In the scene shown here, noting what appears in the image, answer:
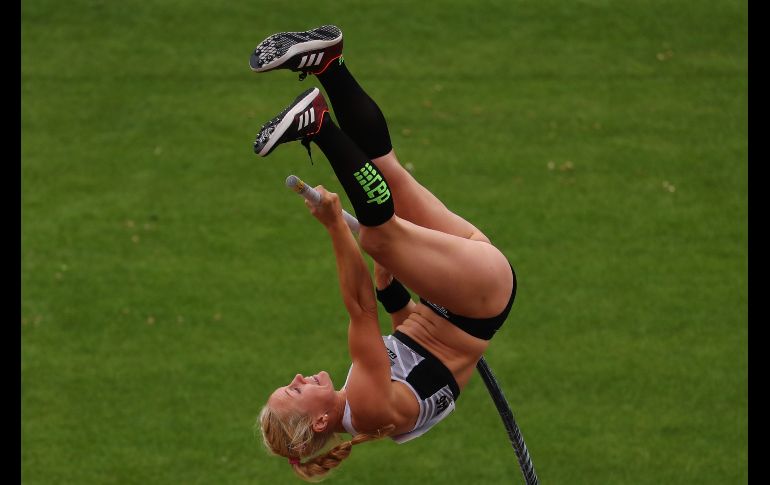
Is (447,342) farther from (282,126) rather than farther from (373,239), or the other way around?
(282,126)

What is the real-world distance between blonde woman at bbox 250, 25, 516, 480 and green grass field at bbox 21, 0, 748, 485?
3639 mm

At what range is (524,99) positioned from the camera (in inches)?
563

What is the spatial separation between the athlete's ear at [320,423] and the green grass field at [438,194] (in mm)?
3856

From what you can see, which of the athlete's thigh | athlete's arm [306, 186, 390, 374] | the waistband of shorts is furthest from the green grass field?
athlete's arm [306, 186, 390, 374]

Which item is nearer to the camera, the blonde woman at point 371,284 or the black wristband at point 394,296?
the blonde woman at point 371,284

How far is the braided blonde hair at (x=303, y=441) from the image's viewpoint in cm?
645

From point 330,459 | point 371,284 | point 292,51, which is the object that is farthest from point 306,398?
point 292,51

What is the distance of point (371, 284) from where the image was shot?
5.92m

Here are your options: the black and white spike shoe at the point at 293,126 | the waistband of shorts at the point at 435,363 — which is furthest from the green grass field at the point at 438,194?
the black and white spike shoe at the point at 293,126

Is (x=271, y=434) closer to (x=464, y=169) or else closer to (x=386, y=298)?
(x=386, y=298)

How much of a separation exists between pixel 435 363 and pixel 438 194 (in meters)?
6.17

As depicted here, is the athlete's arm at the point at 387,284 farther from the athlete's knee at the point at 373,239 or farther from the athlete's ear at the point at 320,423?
the athlete's knee at the point at 373,239

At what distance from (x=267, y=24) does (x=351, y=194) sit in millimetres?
9914

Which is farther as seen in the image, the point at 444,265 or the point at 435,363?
the point at 435,363
